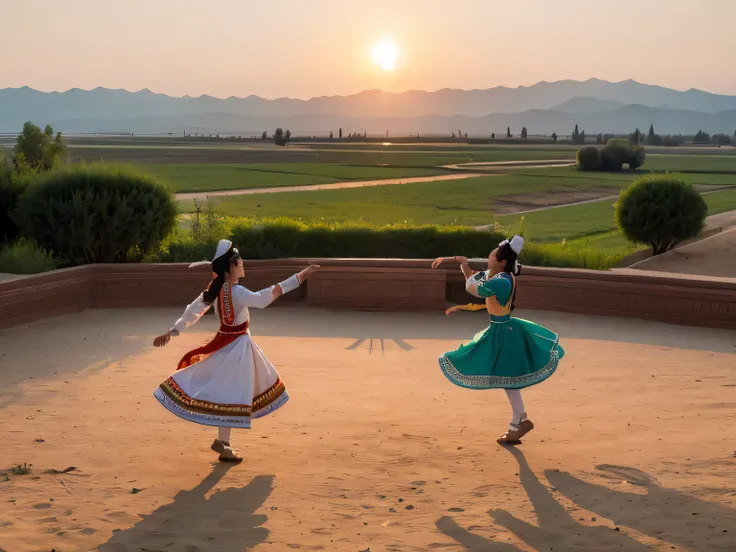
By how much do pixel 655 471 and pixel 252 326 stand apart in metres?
6.94

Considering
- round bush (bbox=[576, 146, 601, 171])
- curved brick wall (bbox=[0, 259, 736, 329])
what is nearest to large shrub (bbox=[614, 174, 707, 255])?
curved brick wall (bbox=[0, 259, 736, 329])

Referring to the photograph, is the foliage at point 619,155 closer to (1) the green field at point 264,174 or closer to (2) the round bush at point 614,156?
(2) the round bush at point 614,156

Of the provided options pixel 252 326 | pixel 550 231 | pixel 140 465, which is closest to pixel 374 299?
pixel 252 326

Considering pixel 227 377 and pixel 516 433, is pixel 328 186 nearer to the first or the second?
pixel 516 433

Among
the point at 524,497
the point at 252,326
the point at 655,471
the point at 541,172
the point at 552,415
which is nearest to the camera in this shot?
the point at 524,497

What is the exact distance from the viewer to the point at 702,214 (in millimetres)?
22281

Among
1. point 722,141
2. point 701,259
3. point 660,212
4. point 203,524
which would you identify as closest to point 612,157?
point 660,212

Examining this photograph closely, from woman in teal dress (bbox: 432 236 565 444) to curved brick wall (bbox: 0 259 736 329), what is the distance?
568 cm

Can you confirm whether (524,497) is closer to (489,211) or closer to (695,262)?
(695,262)

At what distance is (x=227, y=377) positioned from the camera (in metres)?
7.28

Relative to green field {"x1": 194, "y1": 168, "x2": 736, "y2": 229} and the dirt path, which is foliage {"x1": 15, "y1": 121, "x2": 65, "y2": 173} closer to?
green field {"x1": 194, "y1": 168, "x2": 736, "y2": 229}

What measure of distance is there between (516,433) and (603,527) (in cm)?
185

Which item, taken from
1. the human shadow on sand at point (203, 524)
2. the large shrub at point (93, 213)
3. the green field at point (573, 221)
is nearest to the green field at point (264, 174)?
the green field at point (573, 221)

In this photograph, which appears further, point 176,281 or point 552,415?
point 176,281
